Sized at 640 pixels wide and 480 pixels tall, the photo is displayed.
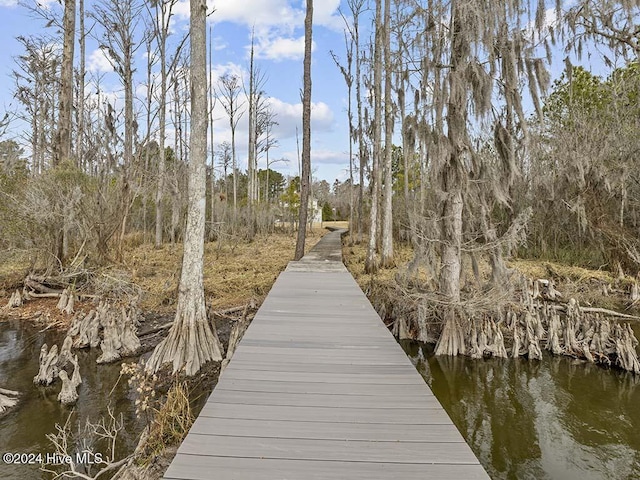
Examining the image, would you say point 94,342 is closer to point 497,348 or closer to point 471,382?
point 471,382

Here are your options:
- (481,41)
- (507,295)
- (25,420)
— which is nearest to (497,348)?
(507,295)

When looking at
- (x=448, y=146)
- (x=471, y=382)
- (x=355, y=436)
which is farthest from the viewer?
(x=448, y=146)

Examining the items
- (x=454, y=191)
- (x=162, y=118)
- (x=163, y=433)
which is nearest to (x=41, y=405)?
(x=163, y=433)

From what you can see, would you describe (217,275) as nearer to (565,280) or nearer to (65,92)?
(65,92)

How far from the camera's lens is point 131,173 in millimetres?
8406

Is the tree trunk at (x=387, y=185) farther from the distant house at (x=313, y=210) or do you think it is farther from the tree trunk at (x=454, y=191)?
the distant house at (x=313, y=210)

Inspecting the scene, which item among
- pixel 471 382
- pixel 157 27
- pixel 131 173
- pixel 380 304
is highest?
pixel 157 27

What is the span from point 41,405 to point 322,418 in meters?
3.84

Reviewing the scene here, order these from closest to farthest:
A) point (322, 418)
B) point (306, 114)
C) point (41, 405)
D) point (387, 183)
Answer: point (322, 418)
point (41, 405)
point (306, 114)
point (387, 183)

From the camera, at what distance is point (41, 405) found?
4121 mm

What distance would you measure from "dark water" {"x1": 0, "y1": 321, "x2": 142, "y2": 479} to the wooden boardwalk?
1.81 metres

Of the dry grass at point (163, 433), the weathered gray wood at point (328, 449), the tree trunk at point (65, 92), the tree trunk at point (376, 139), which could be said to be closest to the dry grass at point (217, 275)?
the tree trunk at point (376, 139)

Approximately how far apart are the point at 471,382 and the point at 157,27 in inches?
682

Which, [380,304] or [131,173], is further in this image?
[131,173]
